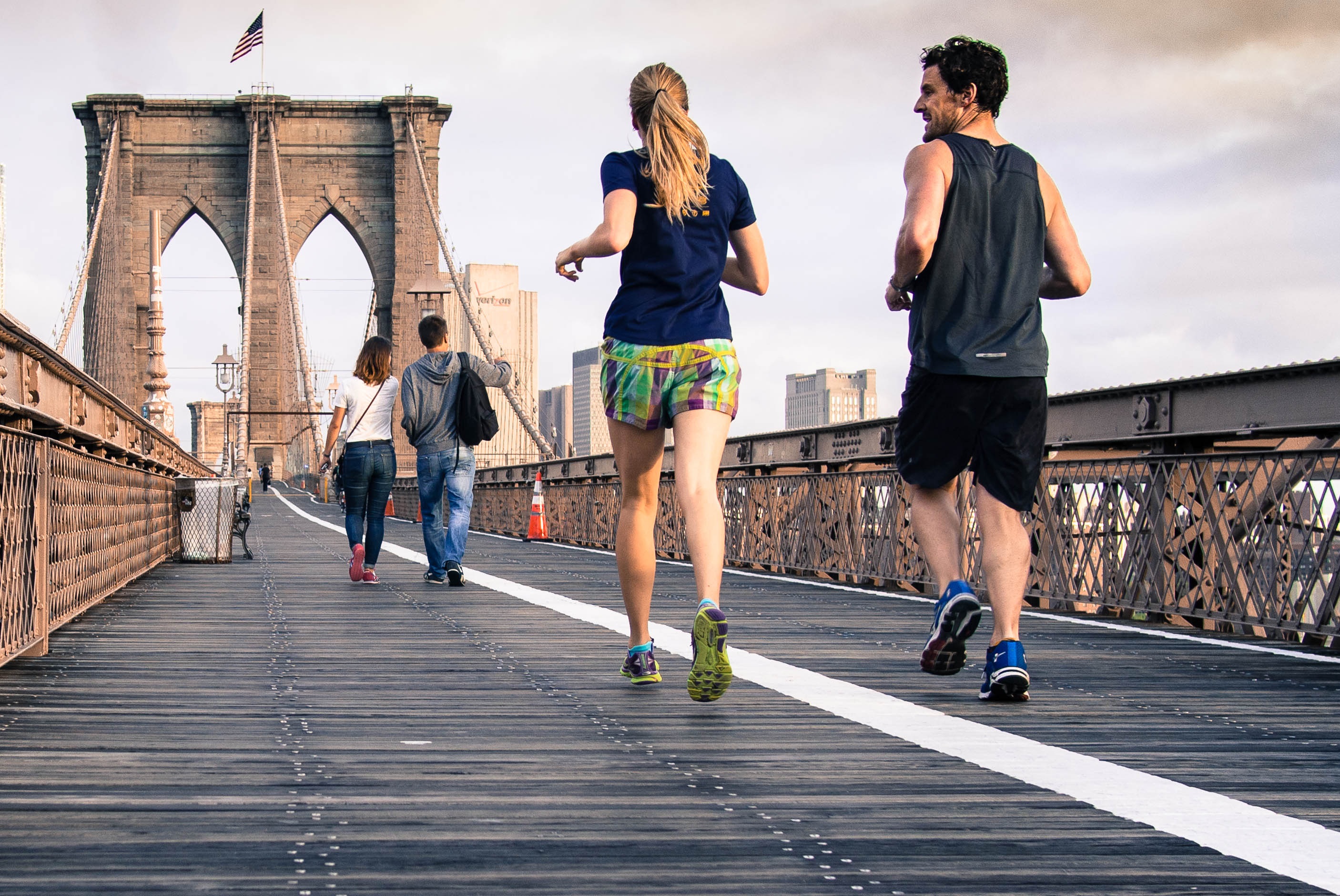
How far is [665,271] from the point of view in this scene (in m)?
4.64

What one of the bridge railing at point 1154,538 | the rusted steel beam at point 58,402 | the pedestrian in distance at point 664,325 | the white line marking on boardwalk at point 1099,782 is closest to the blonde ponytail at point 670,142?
the pedestrian in distance at point 664,325

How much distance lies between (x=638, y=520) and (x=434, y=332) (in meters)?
5.79

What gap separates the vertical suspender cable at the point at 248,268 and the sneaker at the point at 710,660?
6871 cm

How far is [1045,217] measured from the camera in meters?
4.61

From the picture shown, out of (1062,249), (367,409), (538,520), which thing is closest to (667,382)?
(1062,249)

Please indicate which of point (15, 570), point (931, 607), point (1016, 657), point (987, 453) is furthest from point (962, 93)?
point (931, 607)

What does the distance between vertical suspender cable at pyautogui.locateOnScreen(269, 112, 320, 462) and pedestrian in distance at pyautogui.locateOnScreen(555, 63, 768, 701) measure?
6326 centimetres

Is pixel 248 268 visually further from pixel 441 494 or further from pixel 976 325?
pixel 976 325

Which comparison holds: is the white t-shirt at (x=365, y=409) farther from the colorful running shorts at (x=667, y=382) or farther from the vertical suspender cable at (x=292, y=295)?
the vertical suspender cable at (x=292, y=295)

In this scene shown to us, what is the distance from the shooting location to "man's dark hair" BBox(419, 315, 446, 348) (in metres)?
10.2

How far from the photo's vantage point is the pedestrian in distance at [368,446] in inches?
404

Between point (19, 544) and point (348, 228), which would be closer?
point (19, 544)

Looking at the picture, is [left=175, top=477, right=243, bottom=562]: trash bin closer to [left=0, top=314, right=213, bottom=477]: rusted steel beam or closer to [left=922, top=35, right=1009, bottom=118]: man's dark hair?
[left=0, top=314, right=213, bottom=477]: rusted steel beam

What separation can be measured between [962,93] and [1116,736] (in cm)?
191
